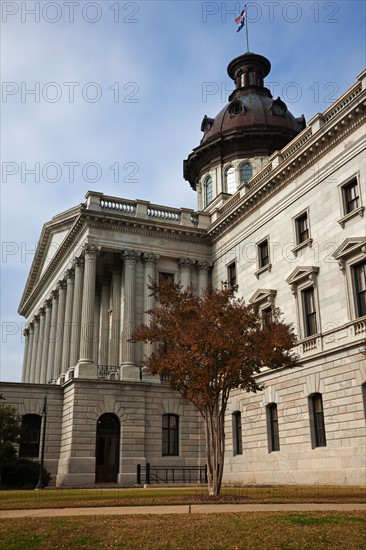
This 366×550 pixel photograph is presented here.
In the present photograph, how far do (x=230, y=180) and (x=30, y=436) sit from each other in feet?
93.1

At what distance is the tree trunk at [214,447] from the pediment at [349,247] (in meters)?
10.6

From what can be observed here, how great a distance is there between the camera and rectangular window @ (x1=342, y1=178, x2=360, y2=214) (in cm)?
2834

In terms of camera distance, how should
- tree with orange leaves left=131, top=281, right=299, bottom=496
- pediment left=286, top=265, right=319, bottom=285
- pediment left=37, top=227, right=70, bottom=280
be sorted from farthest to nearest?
pediment left=37, top=227, right=70, bottom=280, pediment left=286, top=265, right=319, bottom=285, tree with orange leaves left=131, top=281, right=299, bottom=496

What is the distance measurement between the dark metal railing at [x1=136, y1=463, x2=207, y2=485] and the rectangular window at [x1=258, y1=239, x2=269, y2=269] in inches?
547

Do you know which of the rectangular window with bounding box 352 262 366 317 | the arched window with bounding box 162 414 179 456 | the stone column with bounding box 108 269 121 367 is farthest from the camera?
the stone column with bounding box 108 269 121 367

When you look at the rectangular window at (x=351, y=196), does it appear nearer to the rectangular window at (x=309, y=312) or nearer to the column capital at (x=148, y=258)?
the rectangular window at (x=309, y=312)

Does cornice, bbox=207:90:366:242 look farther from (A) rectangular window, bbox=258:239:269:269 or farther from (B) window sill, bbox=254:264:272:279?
(B) window sill, bbox=254:264:272:279

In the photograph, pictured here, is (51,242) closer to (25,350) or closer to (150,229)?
(150,229)

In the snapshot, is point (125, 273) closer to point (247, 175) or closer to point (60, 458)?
point (60, 458)

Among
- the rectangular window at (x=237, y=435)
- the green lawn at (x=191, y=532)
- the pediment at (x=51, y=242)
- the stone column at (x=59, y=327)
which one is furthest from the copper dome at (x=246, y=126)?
the green lawn at (x=191, y=532)

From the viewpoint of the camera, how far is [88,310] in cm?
3966

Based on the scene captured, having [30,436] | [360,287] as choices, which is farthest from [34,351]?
[360,287]

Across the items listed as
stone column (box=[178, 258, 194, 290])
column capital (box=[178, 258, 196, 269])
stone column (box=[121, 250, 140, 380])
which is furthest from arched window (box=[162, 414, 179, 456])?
column capital (box=[178, 258, 196, 269])

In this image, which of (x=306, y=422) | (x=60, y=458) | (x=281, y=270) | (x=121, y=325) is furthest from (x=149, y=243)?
(x=306, y=422)
